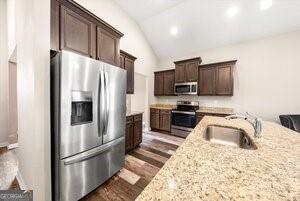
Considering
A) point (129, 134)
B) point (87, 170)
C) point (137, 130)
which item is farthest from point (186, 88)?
point (87, 170)

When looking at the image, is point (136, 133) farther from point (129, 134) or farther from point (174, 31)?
point (174, 31)

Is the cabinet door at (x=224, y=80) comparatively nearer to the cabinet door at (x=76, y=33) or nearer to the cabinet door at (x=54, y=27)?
the cabinet door at (x=76, y=33)

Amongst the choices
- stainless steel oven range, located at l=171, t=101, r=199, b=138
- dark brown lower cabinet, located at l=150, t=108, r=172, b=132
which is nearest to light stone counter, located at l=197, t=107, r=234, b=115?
stainless steel oven range, located at l=171, t=101, r=199, b=138

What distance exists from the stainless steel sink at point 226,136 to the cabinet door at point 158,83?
12.6ft

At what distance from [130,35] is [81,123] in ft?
12.0

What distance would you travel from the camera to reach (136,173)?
244 centimetres

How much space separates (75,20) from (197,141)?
2.25 metres

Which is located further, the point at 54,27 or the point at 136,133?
the point at 136,133

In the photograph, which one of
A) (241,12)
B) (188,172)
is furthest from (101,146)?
(241,12)

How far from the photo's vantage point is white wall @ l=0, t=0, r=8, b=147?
3453 mm

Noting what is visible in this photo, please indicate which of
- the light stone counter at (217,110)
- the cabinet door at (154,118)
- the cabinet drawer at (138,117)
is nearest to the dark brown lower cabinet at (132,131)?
the cabinet drawer at (138,117)

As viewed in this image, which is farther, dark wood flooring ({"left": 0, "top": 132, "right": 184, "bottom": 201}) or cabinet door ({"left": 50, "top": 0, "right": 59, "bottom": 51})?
dark wood flooring ({"left": 0, "top": 132, "right": 184, "bottom": 201})

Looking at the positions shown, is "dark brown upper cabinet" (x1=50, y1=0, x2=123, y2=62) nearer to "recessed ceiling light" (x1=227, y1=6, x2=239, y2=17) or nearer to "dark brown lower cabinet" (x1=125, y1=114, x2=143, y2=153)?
"dark brown lower cabinet" (x1=125, y1=114, x2=143, y2=153)

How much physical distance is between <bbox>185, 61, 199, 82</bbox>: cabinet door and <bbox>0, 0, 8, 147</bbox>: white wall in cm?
513
